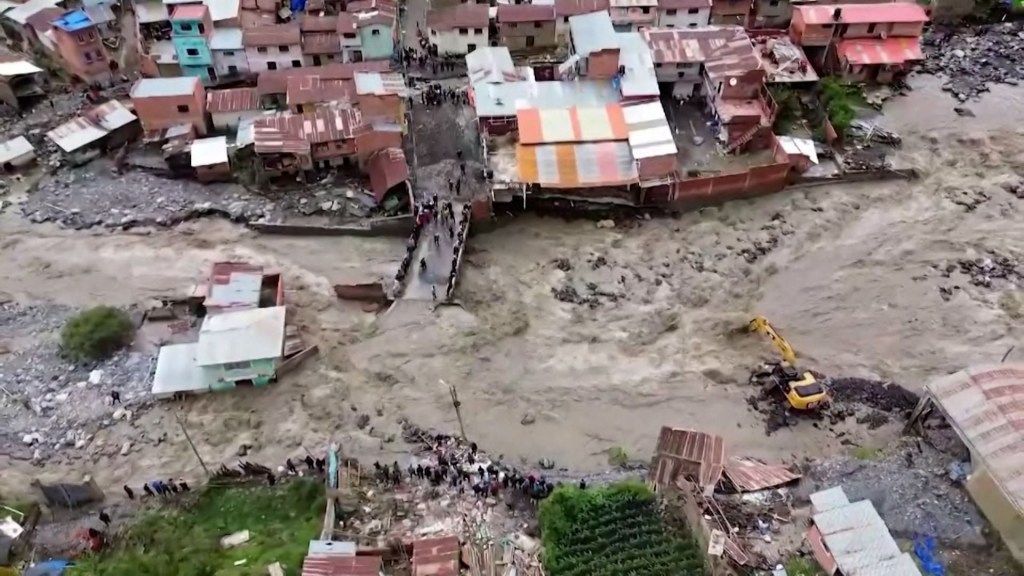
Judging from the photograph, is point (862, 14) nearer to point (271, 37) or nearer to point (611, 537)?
point (271, 37)

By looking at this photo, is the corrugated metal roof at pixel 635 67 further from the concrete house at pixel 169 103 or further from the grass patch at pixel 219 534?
the grass patch at pixel 219 534

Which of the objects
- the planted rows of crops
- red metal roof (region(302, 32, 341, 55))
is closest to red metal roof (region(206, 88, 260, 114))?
red metal roof (region(302, 32, 341, 55))

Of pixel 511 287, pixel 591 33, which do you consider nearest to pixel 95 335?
pixel 511 287

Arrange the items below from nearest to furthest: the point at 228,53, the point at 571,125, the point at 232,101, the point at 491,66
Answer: the point at 571,125 → the point at 232,101 → the point at 491,66 → the point at 228,53

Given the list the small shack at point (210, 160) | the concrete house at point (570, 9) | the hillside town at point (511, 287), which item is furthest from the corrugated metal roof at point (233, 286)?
the concrete house at point (570, 9)

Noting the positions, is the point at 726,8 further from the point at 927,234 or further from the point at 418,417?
the point at 418,417

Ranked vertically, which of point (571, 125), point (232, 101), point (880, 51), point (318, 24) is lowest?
point (571, 125)
